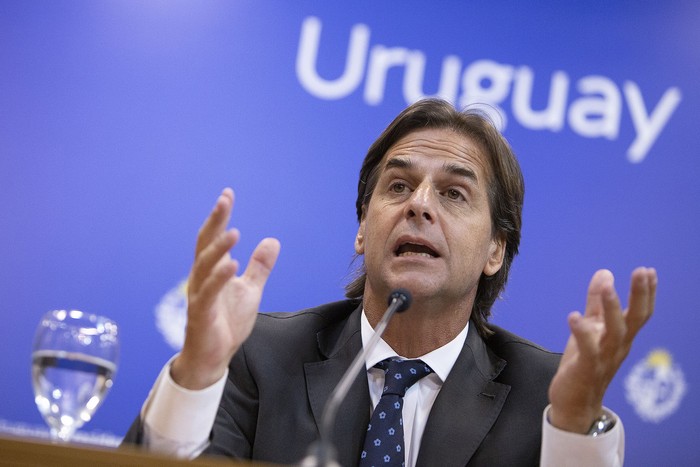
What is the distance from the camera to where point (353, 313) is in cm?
224

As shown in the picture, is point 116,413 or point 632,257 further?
point 632,257

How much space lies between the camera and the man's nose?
2.09 meters

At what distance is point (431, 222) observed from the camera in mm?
2096

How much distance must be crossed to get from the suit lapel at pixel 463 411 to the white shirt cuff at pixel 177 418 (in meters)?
0.53

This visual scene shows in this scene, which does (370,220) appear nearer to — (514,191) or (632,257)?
(514,191)

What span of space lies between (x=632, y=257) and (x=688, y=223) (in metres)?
0.27

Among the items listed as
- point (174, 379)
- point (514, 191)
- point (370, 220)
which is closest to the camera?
point (174, 379)

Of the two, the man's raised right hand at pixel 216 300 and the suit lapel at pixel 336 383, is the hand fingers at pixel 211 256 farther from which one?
the suit lapel at pixel 336 383

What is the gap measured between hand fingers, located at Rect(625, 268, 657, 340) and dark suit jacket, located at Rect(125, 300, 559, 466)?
53 cm

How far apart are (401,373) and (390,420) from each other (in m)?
0.13


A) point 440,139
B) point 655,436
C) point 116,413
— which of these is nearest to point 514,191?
point 440,139

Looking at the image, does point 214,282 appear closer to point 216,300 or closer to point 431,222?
point 216,300

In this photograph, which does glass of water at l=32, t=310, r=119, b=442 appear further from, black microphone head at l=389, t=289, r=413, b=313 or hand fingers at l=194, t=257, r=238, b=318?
black microphone head at l=389, t=289, r=413, b=313

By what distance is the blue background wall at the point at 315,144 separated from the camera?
9.74ft
